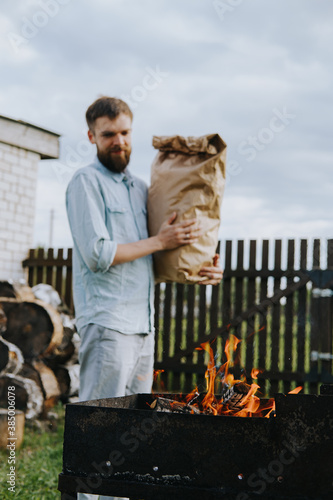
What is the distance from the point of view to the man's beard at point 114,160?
263cm

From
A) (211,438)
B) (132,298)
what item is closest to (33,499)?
(132,298)

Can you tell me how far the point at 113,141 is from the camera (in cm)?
261

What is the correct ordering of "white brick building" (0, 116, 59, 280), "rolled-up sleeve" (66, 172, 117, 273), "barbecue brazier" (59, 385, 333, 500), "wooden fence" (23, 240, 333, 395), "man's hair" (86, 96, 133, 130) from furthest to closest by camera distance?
1. "white brick building" (0, 116, 59, 280)
2. "wooden fence" (23, 240, 333, 395)
3. "man's hair" (86, 96, 133, 130)
4. "rolled-up sleeve" (66, 172, 117, 273)
5. "barbecue brazier" (59, 385, 333, 500)

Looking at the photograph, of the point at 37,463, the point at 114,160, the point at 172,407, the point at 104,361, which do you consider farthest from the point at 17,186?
the point at 172,407

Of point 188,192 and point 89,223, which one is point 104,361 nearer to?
point 89,223

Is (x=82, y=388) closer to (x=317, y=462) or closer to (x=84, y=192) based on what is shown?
(x=84, y=192)

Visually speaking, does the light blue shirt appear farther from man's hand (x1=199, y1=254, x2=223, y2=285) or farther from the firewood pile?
the firewood pile

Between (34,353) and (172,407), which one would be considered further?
(34,353)

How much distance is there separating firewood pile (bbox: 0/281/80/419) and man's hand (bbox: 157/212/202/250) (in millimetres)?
2900

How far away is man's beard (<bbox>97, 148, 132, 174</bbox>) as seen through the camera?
263 centimetres

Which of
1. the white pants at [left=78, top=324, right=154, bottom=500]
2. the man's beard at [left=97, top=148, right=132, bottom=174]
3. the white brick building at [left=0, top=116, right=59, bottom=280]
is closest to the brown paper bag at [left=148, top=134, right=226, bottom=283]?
the man's beard at [left=97, top=148, right=132, bottom=174]

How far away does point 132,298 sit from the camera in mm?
2527

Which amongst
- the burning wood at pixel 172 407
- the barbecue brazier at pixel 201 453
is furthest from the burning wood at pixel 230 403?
the barbecue brazier at pixel 201 453

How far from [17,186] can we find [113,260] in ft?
20.3
